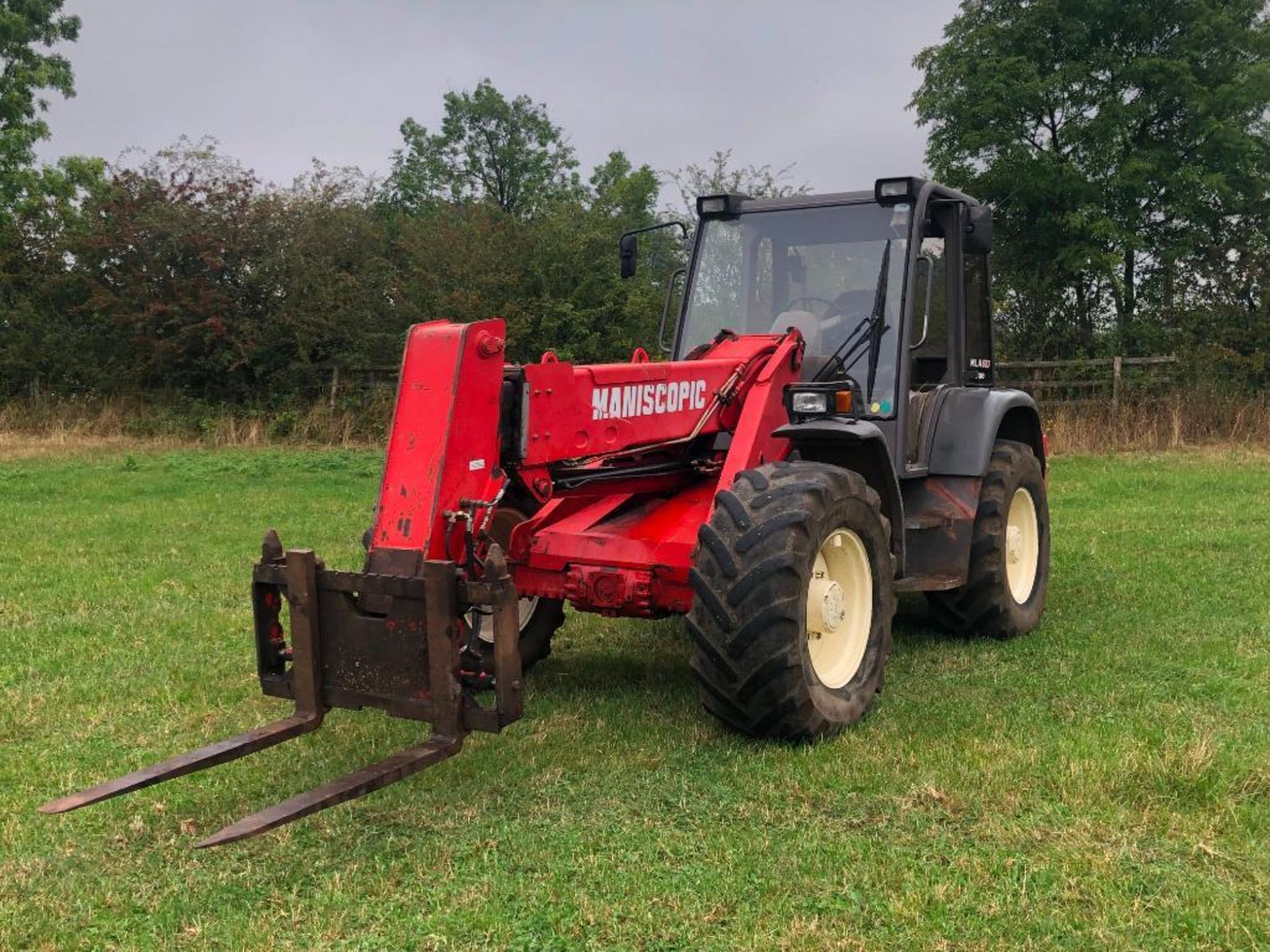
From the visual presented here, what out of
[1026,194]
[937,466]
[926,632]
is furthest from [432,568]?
[1026,194]

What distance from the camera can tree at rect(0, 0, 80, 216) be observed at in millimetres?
22688

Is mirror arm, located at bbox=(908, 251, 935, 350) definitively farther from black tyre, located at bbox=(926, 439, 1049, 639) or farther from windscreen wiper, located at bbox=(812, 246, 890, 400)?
black tyre, located at bbox=(926, 439, 1049, 639)

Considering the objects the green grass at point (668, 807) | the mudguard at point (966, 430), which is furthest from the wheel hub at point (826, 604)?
the mudguard at point (966, 430)

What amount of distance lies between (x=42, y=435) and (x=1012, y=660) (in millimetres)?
18082

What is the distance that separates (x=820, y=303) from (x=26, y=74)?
2432cm

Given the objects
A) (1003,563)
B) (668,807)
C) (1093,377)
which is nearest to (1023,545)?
(1003,563)

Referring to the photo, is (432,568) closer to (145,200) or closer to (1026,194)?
(145,200)

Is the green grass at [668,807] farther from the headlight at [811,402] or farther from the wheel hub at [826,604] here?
the headlight at [811,402]

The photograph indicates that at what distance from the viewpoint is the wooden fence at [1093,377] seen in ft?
60.2

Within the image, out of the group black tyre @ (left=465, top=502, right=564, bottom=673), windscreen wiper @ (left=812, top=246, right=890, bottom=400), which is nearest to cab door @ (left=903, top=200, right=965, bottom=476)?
windscreen wiper @ (left=812, top=246, right=890, bottom=400)

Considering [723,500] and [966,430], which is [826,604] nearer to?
[723,500]

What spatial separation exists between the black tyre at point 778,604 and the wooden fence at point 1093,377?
1510 cm

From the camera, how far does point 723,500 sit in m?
4.28

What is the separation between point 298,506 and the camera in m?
11.5
